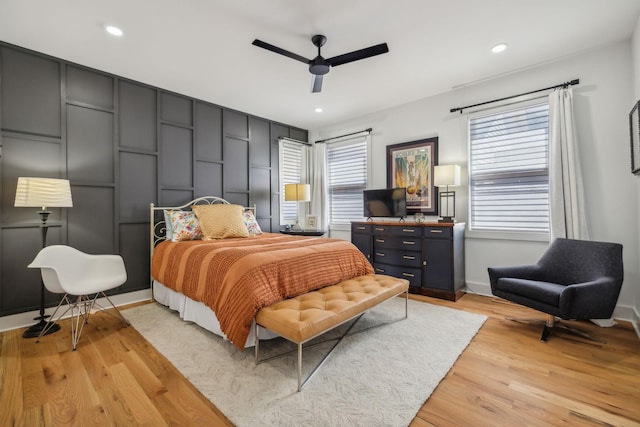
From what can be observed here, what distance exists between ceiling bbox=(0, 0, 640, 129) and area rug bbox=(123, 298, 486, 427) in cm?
273

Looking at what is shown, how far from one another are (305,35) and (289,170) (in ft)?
9.73

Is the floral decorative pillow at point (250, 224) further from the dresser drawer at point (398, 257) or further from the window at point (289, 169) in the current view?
the dresser drawer at point (398, 257)

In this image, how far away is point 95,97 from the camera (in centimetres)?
332

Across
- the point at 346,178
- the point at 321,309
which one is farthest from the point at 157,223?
the point at 346,178

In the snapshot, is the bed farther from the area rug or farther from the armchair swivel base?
the armchair swivel base

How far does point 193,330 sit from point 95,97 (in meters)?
2.85

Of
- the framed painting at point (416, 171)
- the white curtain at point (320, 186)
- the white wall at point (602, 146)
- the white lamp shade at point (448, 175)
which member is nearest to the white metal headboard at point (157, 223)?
the white curtain at point (320, 186)

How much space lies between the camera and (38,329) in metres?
2.67

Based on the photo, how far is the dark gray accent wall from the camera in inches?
112

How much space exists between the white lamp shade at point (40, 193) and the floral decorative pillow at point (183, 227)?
1.00 m

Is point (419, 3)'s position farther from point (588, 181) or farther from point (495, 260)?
point (495, 260)

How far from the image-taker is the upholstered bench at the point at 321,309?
1.81 metres

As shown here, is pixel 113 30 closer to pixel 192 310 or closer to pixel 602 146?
pixel 192 310

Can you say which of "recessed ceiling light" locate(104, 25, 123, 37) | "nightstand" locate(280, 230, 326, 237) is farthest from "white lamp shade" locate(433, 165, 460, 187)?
"recessed ceiling light" locate(104, 25, 123, 37)
